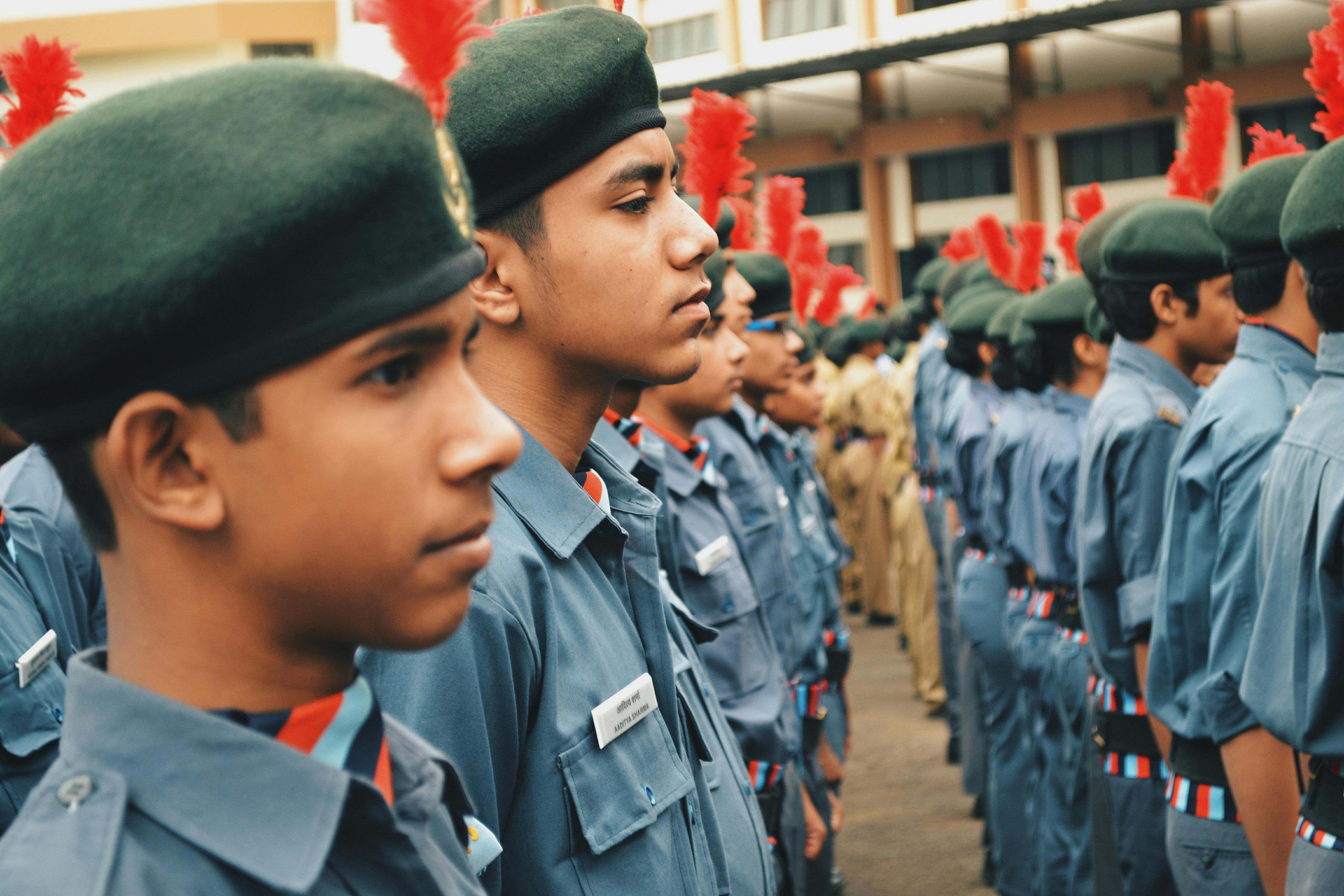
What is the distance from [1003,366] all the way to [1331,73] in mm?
3369

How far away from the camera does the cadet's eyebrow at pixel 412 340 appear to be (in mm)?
1133

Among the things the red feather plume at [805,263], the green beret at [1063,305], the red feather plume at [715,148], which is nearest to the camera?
the red feather plume at [715,148]

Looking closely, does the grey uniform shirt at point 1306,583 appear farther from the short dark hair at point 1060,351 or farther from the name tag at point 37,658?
the short dark hair at point 1060,351

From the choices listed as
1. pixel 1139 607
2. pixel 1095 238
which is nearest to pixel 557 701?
pixel 1139 607

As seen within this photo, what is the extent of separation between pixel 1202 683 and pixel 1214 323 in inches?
57.0

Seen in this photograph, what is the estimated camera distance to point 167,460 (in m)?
1.10

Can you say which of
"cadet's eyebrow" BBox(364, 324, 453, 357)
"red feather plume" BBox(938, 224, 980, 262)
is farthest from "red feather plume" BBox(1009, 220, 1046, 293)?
"cadet's eyebrow" BBox(364, 324, 453, 357)

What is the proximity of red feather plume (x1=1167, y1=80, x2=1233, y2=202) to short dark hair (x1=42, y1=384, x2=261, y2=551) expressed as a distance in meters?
4.62

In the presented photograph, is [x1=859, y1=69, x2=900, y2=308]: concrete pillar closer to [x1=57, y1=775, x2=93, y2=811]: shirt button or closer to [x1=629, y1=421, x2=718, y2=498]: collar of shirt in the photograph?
[x1=629, y1=421, x2=718, y2=498]: collar of shirt

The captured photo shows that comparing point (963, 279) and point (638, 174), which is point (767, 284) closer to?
point (638, 174)

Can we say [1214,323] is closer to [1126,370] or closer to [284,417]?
[1126,370]

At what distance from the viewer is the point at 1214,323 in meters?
4.36

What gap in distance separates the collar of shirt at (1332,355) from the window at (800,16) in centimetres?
1860

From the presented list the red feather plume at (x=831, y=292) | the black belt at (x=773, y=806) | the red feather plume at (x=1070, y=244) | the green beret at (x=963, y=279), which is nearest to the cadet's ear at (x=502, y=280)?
the black belt at (x=773, y=806)
